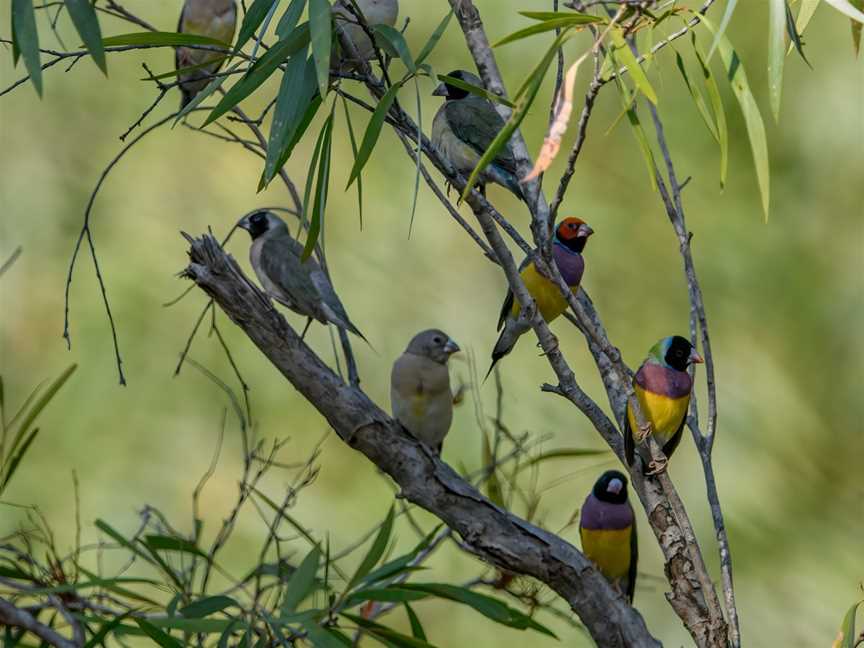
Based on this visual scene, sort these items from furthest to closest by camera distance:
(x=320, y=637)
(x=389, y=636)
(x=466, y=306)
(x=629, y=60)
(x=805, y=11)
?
(x=466, y=306), (x=389, y=636), (x=320, y=637), (x=805, y=11), (x=629, y=60)

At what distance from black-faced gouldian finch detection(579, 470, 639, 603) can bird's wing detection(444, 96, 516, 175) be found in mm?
948

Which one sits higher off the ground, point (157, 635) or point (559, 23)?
point (559, 23)

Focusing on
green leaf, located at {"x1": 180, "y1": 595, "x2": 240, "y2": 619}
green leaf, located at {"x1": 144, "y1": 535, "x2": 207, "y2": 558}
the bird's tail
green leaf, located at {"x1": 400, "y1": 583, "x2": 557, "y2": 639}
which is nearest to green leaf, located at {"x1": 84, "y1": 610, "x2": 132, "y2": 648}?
green leaf, located at {"x1": 180, "y1": 595, "x2": 240, "y2": 619}

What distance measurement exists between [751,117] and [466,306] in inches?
97.5

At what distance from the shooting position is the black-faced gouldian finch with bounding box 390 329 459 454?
8.68 ft

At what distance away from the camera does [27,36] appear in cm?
131

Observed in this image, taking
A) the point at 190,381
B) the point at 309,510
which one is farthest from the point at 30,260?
the point at 309,510

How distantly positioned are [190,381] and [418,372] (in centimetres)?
145

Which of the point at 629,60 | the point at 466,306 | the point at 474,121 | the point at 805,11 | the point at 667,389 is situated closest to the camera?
the point at 629,60

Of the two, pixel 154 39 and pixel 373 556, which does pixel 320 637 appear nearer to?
pixel 373 556

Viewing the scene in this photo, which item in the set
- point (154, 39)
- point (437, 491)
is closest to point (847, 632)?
point (437, 491)

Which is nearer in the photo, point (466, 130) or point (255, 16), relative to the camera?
point (255, 16)

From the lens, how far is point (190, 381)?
3885mm

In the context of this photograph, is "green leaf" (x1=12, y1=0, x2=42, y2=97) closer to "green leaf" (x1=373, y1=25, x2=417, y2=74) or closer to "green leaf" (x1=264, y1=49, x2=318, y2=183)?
"green leaf" (x1=264, y1=49, x2=318, y2=183)
